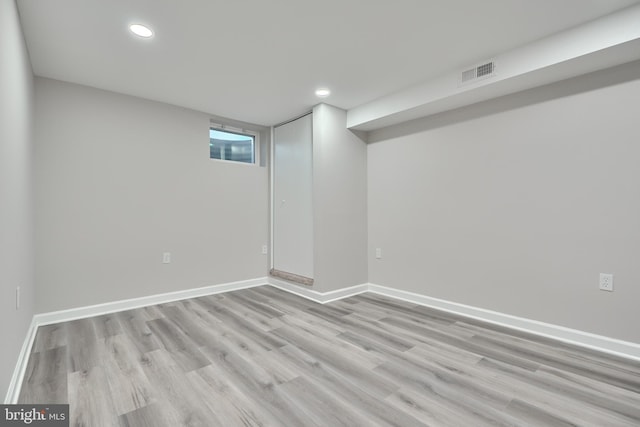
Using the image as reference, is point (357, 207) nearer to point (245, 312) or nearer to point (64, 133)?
point (245, 312)

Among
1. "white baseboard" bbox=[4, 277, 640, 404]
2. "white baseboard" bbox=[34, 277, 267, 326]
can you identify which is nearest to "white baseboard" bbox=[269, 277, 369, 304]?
"white baseboard" bbox=[4, 277, 640, 404]

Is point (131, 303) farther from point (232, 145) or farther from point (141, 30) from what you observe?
point (141, 30)

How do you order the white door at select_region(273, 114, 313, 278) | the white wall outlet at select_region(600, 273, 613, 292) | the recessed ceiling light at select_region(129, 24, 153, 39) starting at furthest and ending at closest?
1. the white door at select_region(273, 114, 313, 278)
2. the white wall outlet at select_region(600, 273, 613, 292)
3. the recessed ceiling light at select_region(129, 24, 153, 39)

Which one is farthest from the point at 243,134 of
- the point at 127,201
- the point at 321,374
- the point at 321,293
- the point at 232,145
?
the point at 321,374

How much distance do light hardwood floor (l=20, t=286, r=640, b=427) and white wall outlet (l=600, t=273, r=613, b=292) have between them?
1.60 ft

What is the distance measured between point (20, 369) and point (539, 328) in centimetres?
384

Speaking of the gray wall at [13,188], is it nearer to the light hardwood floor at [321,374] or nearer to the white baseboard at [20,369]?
the white baseboard at [20,369]

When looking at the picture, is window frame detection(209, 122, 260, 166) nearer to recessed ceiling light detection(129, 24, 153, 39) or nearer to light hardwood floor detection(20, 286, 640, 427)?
recessed ceiling light detection(129, 24, 153, 39)

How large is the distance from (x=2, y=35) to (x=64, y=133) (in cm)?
175

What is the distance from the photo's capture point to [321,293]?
3.60m

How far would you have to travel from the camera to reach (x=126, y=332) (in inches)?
104

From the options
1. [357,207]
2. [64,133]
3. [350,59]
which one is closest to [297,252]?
[357,207]

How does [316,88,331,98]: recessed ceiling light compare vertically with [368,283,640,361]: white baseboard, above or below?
above

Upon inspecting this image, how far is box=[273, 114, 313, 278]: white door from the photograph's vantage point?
3.87 meters
